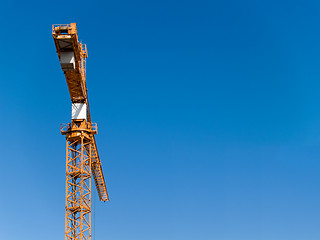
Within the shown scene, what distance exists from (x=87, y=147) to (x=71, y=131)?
3.12 metres

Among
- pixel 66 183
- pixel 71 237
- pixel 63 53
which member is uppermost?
pixel 63 53

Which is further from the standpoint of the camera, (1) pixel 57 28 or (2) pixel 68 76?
(2) pixel 68 76

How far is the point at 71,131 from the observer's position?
6494 cm

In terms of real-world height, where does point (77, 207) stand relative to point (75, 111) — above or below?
below

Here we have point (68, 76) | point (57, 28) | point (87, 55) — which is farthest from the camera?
point (87, 55)

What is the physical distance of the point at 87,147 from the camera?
2633 inches

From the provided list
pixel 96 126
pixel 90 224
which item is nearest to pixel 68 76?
pixel 96 126

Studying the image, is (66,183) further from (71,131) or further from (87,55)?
(87,55)

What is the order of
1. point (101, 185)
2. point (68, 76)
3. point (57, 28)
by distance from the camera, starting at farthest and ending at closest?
point (101, 185) < point (68, 76) < point (57, 28)

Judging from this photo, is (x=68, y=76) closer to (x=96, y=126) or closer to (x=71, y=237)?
(x=96, y=126)

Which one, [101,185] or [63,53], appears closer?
[63,53]

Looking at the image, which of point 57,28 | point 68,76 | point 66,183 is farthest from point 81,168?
point 57,28

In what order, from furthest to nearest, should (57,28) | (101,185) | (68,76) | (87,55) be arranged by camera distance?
(101,185) → (87,55) → (68,76) → (57,28)

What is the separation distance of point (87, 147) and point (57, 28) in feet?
49.6
